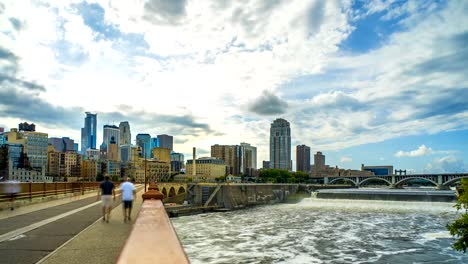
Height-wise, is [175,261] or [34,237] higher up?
[175,261]

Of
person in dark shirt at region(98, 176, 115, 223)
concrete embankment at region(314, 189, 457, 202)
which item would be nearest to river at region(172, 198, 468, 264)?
person in dark shirt at region(98, 176, 115, 223)

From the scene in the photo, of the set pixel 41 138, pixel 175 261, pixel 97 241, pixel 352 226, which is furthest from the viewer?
pixel 41 138

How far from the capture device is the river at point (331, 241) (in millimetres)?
29750

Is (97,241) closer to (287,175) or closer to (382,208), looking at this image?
(382,208)

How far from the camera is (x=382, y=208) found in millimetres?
73062

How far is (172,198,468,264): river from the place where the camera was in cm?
2975

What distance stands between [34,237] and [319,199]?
275 ft

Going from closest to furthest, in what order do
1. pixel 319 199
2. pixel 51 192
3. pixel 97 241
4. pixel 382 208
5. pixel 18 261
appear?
pixel 18 261
pixel 97 241
pixel 51 192
pixel 382 208
pixel 319 199

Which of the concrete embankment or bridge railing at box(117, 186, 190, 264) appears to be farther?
the concrete embankment

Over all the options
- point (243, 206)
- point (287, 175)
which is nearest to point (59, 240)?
point (243, 206)

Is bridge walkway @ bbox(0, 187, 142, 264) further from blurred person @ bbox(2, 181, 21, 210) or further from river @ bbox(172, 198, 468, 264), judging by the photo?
river @ bbox(172, 198, 468, 264)

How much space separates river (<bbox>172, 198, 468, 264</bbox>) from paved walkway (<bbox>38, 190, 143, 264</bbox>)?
17413 millimetres

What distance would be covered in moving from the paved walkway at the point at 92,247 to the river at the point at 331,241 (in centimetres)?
1741

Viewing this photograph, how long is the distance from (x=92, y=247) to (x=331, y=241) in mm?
32008
